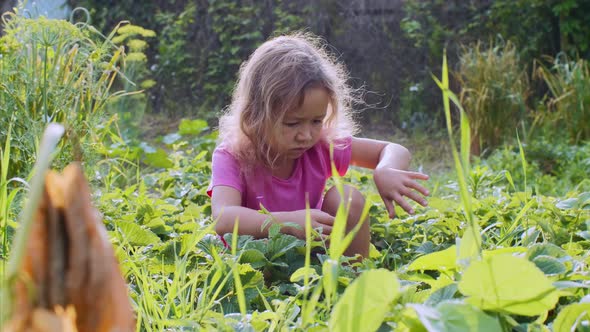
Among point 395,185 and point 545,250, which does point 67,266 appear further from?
point 395,185

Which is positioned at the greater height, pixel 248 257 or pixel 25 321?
pixel 25 321

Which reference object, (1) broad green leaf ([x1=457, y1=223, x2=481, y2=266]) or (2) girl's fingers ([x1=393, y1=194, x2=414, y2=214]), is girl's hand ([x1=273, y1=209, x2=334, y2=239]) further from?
(1) broad green leaf ([x1=457, y1=223, x2=481, y2=266])

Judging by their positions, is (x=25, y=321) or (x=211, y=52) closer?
Answer: (x=25, y=321)

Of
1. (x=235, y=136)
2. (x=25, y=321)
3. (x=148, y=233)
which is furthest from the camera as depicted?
(x=235, y=136)

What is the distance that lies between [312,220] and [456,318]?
3.33 feet

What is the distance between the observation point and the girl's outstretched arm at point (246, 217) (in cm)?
188

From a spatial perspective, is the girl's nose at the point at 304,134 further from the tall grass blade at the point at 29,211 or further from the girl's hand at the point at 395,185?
the tall grass blade at the point at 29,211

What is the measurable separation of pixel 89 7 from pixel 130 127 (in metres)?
2.71

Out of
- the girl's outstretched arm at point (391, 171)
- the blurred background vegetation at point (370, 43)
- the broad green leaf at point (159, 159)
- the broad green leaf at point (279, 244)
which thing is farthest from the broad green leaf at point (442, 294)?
the blurred background vegetation at point (370, 43)

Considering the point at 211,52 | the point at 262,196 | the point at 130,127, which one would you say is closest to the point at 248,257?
the point at 262,196

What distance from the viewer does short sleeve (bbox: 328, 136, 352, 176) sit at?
2572mm

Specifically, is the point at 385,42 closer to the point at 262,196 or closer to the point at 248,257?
the point at 262,196

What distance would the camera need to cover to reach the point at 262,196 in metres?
2.43

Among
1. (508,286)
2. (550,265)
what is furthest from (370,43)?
(508,286)
